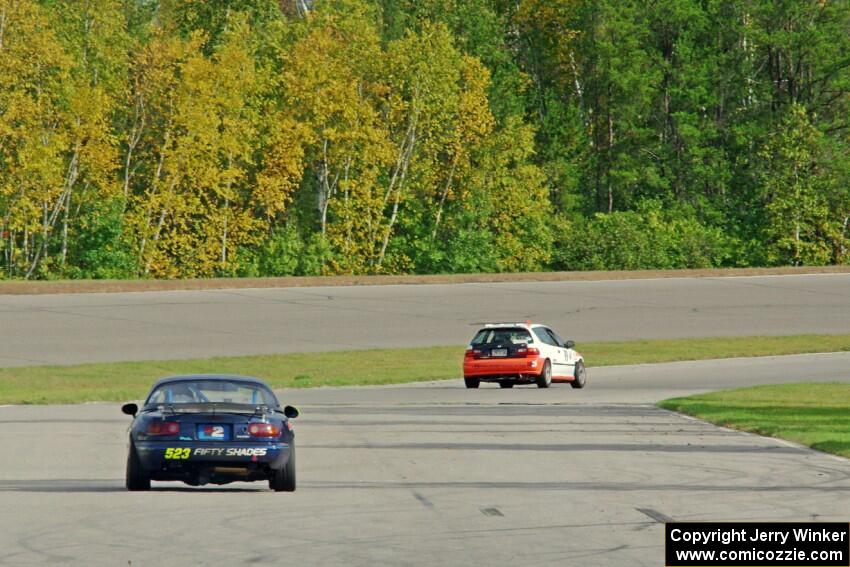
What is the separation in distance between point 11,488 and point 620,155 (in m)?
66.8

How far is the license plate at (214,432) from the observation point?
1662 cm

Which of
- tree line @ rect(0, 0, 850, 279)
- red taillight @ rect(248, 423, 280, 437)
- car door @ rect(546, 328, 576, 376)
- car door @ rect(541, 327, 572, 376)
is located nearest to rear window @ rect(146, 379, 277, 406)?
red taillight @ rect(248, 423, 280, 437)

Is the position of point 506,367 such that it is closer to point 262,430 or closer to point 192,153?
point 262,430

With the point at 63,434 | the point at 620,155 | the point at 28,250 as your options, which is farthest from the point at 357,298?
the point at 63,434

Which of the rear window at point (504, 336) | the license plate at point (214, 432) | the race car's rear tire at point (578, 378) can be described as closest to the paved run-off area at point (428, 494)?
the license plate at point (214, 432)

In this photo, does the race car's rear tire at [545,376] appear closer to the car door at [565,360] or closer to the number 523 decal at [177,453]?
the car door at [565,360]

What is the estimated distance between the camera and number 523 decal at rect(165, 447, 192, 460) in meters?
16.6

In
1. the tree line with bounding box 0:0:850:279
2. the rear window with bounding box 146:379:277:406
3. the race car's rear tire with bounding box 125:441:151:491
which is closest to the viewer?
the race car's rear tire with bounding box 125:441:151:491

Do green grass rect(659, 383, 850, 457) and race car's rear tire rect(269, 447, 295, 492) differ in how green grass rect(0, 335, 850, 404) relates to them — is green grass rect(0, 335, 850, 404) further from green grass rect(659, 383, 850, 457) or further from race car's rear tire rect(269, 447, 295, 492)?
race car's rear tire rect(269, 447, 295, 492)

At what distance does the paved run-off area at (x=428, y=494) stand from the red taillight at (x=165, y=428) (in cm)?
60

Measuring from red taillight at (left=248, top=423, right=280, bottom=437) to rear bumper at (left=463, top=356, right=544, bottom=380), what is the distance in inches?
837

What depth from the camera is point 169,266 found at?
67.3m

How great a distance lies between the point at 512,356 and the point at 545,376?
37.6 inches

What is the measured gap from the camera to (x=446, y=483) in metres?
17.7
